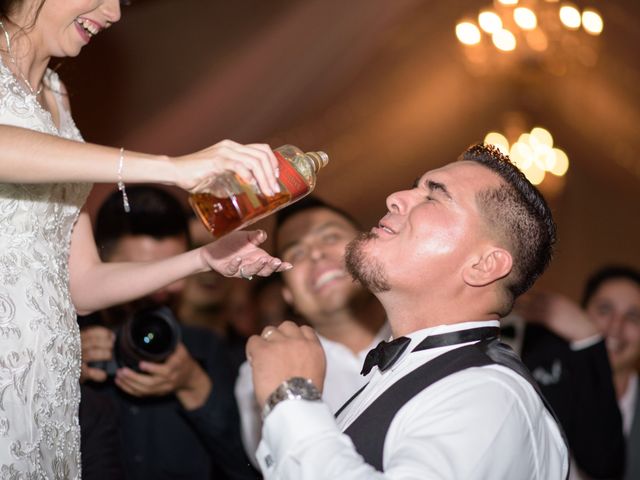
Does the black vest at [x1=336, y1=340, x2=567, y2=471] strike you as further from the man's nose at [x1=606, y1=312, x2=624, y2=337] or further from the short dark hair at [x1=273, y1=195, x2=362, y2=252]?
the man's nose at [x1=606, y1=312, x2=624, y2=337]

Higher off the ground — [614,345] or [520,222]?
[520,222]

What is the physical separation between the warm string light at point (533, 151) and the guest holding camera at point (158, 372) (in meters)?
3.53

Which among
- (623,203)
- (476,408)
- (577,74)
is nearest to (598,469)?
(476,408)

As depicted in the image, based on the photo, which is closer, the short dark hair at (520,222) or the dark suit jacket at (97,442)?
the short dark hair at (520,222)

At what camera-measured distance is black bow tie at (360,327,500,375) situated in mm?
1530

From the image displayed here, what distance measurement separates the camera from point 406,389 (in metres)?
1.42

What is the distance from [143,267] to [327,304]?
3.05 feet

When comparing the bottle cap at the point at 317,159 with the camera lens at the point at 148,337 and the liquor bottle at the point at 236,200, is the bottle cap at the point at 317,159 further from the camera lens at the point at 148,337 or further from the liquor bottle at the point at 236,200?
the camera lens at the point at 148,337

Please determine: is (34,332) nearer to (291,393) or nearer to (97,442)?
(291,393)

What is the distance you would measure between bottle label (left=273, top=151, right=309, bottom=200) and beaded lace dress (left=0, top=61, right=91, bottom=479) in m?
0.44

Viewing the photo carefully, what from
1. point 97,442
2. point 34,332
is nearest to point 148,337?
point 97,442

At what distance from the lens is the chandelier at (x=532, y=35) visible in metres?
3.99

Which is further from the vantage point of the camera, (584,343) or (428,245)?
(584,343)


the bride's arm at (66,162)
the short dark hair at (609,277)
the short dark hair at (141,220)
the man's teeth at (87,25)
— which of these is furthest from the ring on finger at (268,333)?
the short dark hair at (609,277)
